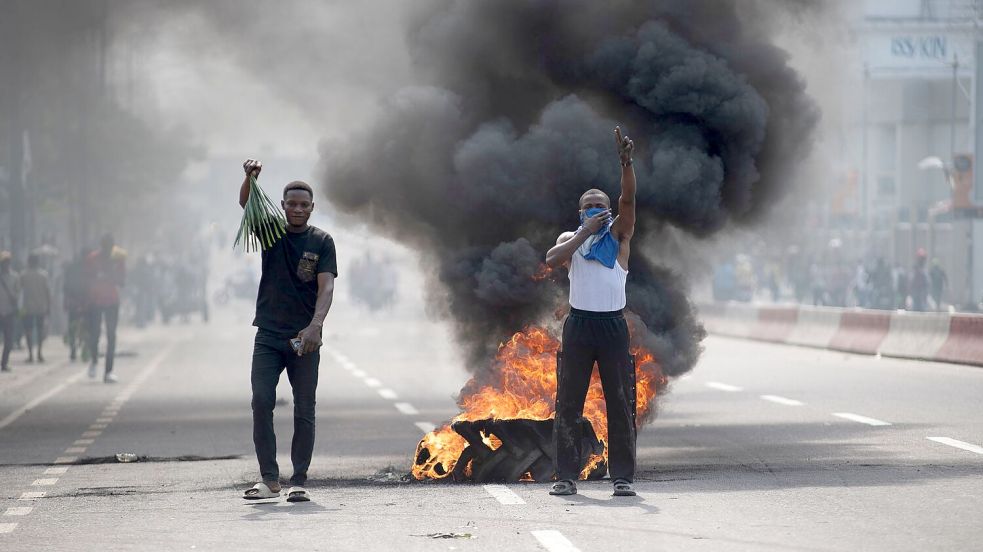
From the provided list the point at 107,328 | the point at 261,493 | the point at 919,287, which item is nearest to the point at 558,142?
the point at 261,493

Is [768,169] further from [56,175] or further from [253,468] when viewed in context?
[56,175]

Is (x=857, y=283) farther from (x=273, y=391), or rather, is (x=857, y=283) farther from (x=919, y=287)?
(x=273, y=391)

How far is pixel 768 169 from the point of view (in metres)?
13.1

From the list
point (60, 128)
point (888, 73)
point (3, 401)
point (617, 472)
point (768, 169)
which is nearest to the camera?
point (617, 472)

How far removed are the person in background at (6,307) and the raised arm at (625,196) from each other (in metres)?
17.1

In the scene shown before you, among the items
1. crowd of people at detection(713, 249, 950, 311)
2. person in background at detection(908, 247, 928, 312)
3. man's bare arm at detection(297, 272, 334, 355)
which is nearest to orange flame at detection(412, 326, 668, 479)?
man's bare arm at detection(297, 272, 334, 355)

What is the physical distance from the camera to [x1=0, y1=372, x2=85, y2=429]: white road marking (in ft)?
52.7

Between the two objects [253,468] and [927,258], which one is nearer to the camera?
[253,468]

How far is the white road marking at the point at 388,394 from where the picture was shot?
1812 centimetres

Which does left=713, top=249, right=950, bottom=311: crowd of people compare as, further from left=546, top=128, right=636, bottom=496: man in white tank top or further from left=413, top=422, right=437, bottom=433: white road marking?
left=546, top=128, right=636, bottom=496: man in white tank top

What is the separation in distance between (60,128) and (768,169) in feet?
107

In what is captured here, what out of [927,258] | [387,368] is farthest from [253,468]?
[927,258]

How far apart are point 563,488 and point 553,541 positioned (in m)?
1.52

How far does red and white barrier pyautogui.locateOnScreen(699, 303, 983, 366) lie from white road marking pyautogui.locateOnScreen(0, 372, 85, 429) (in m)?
11.3
